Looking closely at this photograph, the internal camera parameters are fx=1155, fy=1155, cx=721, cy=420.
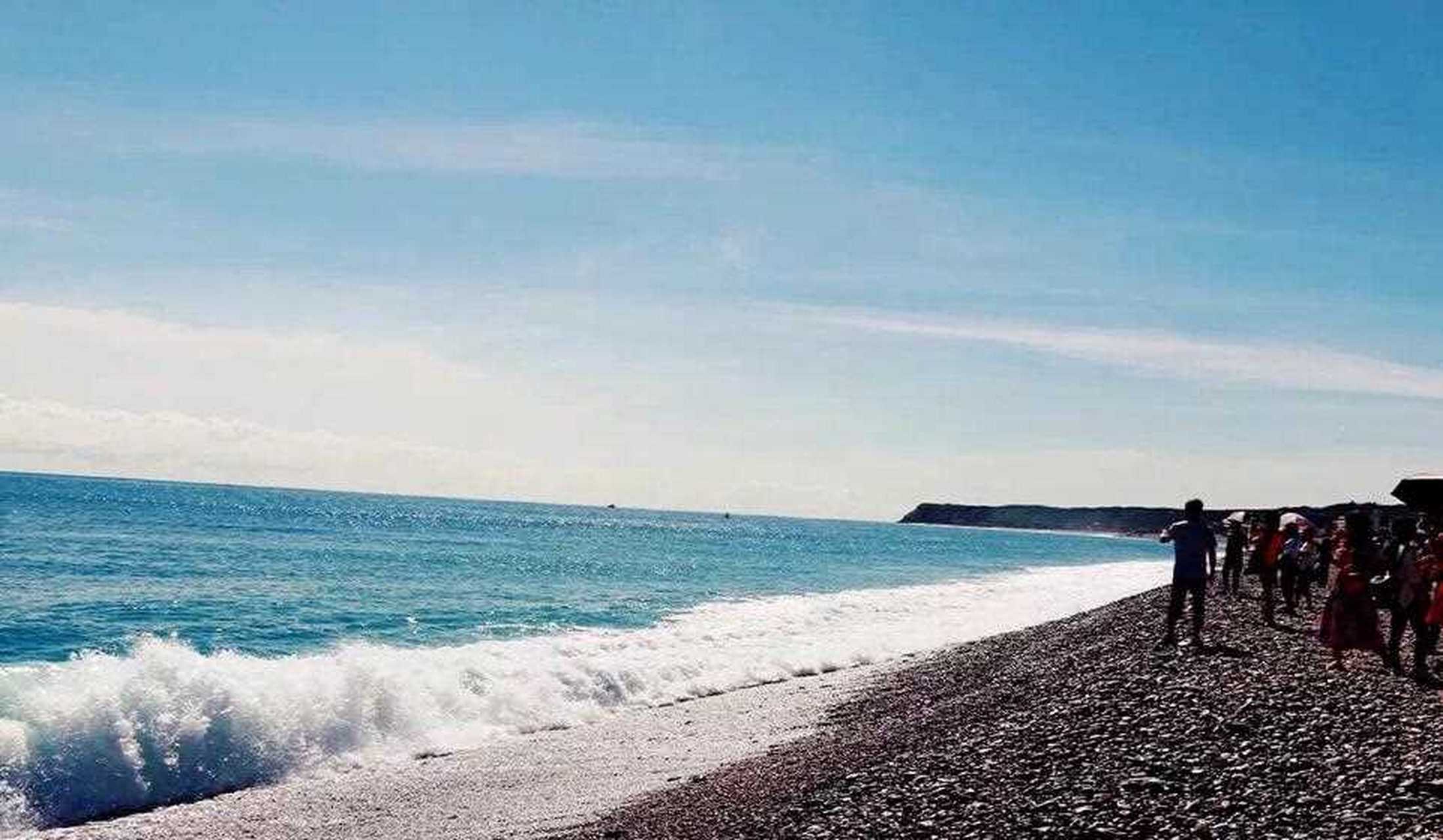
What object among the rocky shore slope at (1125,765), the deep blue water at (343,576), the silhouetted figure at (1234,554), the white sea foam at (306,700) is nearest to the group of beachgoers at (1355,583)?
the rocky shore slope at (1125,765)

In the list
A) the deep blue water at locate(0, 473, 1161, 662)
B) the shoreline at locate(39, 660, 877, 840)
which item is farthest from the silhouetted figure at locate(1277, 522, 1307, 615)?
A: the deep blue water at locate(0, 473, 1161, 662)

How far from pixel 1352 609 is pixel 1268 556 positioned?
354 inches

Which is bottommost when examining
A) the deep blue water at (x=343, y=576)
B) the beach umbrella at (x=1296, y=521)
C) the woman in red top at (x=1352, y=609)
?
the deep blue water at (x=343, y=576)

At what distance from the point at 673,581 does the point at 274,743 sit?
43819mm

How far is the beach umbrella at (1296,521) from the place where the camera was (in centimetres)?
2662

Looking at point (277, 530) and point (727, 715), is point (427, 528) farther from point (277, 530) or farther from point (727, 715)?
point (727, 715)

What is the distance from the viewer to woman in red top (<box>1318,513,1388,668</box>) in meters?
17.7

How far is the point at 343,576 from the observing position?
174ft

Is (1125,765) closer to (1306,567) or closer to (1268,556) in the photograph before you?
(1268,556)

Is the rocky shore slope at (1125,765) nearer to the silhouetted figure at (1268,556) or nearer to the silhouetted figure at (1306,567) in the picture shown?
the silhouetted figure at (1268,556)

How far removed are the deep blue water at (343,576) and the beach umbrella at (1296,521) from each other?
20052 millimetres

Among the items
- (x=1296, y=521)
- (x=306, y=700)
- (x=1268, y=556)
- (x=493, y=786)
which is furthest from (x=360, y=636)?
(x=1296, y=521)

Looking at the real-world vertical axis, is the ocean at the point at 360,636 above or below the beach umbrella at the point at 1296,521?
below

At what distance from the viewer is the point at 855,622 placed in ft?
135
